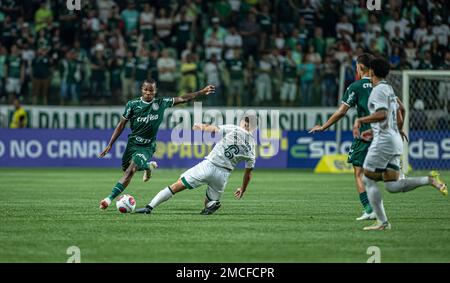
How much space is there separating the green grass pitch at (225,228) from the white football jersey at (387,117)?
1159 millimetres

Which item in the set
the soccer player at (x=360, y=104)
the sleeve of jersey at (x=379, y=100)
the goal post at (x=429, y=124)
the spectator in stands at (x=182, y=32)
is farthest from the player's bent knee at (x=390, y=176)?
the spectator in stands at (x=182, y=32)

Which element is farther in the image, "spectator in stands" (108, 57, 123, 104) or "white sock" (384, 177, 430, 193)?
"spectator in stands" (108, 57, 123, 104)

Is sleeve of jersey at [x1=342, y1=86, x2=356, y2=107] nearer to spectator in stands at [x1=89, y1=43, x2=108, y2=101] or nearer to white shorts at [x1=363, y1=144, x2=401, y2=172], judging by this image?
white shorts at [x1=363, y1=144, x2=401, y2=172]

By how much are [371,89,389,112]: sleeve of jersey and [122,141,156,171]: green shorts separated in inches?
189

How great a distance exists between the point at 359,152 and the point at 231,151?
197 centimetres

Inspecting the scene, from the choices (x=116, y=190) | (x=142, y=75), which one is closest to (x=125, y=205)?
(x=116, y=190)

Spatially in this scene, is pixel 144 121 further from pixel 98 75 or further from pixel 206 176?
pixel 98 75

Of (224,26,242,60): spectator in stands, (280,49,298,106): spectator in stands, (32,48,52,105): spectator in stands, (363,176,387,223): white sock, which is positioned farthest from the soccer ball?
(224,26,242,60): spectator in stands

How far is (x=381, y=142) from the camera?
1220 cm

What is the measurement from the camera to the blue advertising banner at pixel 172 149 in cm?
3023

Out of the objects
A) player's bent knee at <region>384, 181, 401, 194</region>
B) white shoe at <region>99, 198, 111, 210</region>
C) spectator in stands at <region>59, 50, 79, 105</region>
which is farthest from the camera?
spectator in stands at <region>59, 50, 79, 105</region>

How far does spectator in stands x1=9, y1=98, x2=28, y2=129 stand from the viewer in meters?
30.3
